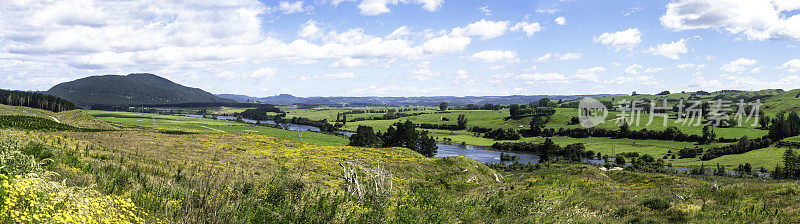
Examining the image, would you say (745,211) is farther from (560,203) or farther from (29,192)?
(29,192)

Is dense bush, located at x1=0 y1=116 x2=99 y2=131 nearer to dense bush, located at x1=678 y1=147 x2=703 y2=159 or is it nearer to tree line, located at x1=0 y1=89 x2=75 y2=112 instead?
tree line, located at x1=0 y1=89 x2=75 y2=112

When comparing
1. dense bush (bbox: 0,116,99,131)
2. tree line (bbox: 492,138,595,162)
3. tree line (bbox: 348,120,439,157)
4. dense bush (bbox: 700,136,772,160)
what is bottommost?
tree line (bbox: 492,138,595,162)

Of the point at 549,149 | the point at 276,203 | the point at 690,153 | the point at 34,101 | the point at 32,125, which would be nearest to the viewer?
the point at 276,203

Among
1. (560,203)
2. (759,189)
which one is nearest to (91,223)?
(560,203)

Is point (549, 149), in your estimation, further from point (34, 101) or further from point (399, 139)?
point (34, 101)

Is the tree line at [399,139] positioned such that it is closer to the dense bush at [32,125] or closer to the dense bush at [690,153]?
the dense bush at [32,125]

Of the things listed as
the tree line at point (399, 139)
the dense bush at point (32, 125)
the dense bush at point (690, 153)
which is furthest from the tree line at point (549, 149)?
the dense bush at point (32, 125)

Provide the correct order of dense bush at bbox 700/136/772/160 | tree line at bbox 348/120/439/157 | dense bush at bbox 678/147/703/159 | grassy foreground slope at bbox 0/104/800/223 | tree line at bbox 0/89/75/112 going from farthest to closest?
tree line at bbox 0/89/75/112, dense bush at bbox 678/147/703/159, dense bush at bbox 700/136/772/160, tree line at bbox 348/120/439/157, grassy foreground slope at bbox 0/104/800/223

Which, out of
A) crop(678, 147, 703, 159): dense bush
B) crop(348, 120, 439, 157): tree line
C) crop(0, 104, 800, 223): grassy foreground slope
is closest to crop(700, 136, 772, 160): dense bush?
crop(678, 147, 703, 159): dense bush

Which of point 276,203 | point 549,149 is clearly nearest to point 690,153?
point 549,149

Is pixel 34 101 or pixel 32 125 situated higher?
pixel 34 101

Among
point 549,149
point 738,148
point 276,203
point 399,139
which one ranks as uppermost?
point 276,203

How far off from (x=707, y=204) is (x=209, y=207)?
17.4 metres

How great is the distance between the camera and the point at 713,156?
130 m
